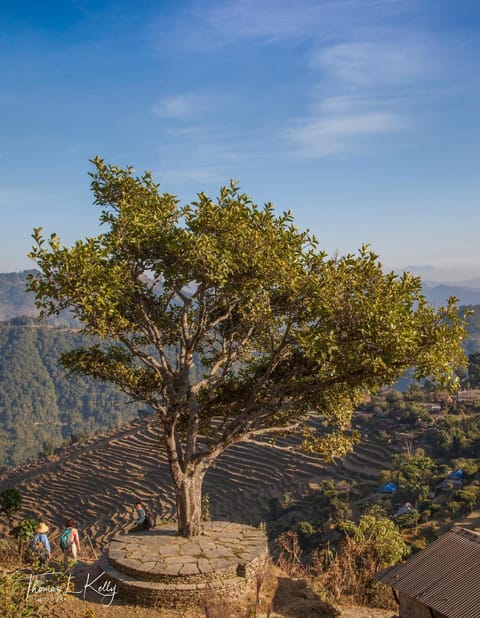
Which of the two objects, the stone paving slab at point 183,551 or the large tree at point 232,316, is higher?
the large tree at point 232,316

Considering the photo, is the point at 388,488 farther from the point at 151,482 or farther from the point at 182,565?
the point at 182,565

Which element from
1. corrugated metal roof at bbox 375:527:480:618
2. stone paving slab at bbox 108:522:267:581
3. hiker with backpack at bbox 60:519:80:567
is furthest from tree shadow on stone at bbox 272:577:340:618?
hiker with backpack at bbox 60:519:80:567

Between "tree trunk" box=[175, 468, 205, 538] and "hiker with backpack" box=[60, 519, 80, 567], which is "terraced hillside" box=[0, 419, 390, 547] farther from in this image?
"tree trunk" box=[175, 468, 205, 538]

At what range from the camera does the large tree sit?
8.86 meters

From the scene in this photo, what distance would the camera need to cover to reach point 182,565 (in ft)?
30.7

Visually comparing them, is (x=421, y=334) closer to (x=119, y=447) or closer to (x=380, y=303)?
(x=380, y=303)

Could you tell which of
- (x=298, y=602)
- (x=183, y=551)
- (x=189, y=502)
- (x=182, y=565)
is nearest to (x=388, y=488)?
(x=298, y=602)

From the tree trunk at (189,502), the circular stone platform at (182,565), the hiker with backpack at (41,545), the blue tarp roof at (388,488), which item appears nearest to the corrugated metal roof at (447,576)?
the circular stone platform at (182,565)

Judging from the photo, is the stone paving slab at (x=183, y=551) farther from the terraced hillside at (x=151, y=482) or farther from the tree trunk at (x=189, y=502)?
the terraced hillside at (x=151, y=482)

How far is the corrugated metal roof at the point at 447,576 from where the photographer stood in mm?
8023

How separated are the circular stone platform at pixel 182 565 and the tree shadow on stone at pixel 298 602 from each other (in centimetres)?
59

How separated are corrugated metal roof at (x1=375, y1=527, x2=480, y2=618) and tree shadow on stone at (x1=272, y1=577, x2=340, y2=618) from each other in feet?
3.89

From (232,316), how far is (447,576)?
6.34 m

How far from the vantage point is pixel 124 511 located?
41.7 meters
